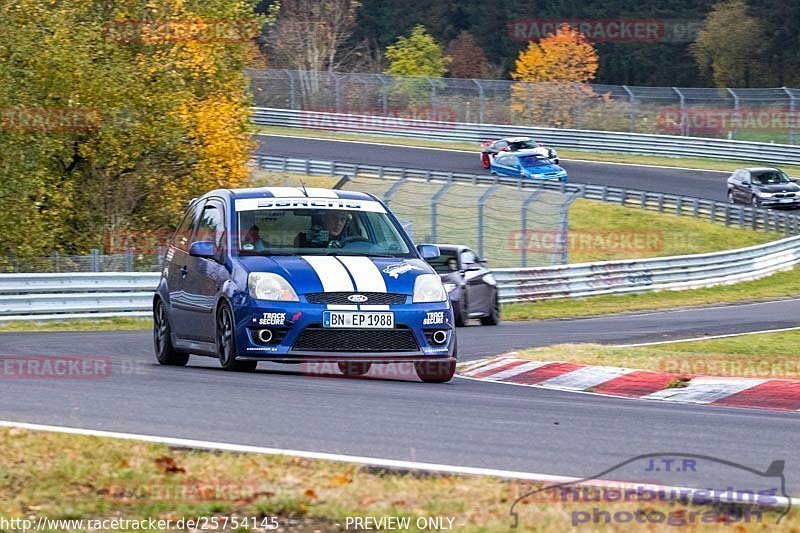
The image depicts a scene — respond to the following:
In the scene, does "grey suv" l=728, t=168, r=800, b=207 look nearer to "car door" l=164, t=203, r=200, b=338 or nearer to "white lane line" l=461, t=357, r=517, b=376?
"white lane line" l=461, t=357, r=517, b=376

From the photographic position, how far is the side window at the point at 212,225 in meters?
11.7

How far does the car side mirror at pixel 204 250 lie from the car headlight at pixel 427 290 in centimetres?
180

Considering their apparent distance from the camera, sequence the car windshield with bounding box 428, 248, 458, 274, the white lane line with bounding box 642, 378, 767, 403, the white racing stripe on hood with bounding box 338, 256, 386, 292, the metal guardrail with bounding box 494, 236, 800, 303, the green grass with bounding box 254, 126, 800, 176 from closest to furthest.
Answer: the white racing stripe on hood with bounding box 338, 256, 386, 292 < the white lane line with bounding box 642, 378, 767, 403 < the car windshield with bounding box 428, 248, 458, 274 < the metal guardrail with bounding box 494, 236, 800, 303 < the green grass with bounding box 254, 126, 800, 176

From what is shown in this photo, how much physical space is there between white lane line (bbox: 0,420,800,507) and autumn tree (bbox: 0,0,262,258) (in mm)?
18821

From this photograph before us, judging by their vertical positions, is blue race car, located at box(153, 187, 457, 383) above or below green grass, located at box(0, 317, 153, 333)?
above

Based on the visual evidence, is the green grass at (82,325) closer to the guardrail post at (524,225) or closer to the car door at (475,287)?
the car door at (475,287)

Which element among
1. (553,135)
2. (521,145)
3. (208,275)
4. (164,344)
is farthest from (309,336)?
(553,135)

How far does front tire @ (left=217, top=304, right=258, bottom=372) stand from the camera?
431 inches

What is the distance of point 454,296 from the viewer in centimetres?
2184

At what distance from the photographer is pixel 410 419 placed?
8062 millimetres

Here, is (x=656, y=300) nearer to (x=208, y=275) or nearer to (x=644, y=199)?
(x=644, y=199)

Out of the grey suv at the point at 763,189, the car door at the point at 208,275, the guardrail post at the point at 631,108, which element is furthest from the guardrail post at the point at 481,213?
the guardrail post at the point at 631,108

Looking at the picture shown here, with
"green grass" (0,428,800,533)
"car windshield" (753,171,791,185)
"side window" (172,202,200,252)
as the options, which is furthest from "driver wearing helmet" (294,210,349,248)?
"car windshield" (753,171,791,185)

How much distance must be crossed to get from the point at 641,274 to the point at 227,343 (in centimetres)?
2228
